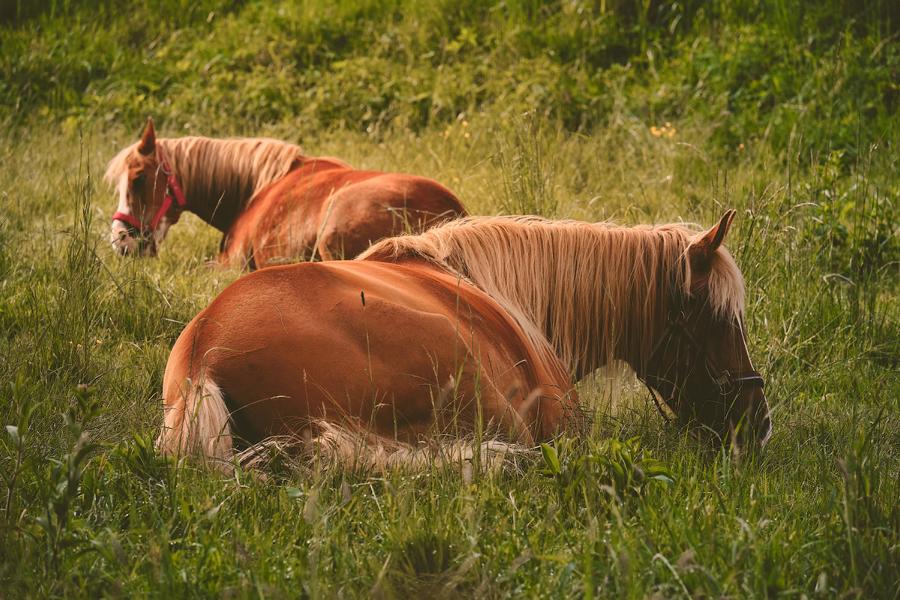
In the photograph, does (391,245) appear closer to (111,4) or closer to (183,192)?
(183,192)

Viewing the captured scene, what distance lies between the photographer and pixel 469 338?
2828mm

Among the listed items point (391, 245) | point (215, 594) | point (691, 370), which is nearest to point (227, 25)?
point (391, 245)

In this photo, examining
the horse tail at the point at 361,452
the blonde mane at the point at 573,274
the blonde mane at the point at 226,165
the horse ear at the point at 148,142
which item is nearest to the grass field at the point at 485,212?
the horse tail at the point at 361,452

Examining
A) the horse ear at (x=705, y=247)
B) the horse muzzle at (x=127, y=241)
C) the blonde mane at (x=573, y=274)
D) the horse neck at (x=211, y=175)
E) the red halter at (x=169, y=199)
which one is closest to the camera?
the horse ear at (x=705, y=247)

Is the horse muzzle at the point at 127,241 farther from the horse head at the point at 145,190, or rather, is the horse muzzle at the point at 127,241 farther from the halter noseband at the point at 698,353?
the halter noseband at the point at 698,353

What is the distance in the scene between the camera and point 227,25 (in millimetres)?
10523

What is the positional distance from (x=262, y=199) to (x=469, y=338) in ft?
12.9

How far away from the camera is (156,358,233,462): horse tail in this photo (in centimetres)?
235

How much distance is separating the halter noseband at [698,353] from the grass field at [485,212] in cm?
19

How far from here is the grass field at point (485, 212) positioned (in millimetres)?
2068

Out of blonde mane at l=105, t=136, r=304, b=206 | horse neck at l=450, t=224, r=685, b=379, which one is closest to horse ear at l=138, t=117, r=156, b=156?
blonde mane at l=105, t=136, r=304, b=206

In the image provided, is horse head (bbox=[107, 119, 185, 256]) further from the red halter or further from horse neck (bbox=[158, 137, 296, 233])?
horse neck (bbox=[158, 137, 296, 233])

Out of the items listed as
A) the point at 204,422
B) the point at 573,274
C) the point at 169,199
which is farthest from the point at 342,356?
the point at 169,199

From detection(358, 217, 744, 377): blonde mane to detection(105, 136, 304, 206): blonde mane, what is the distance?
11.1 feet
